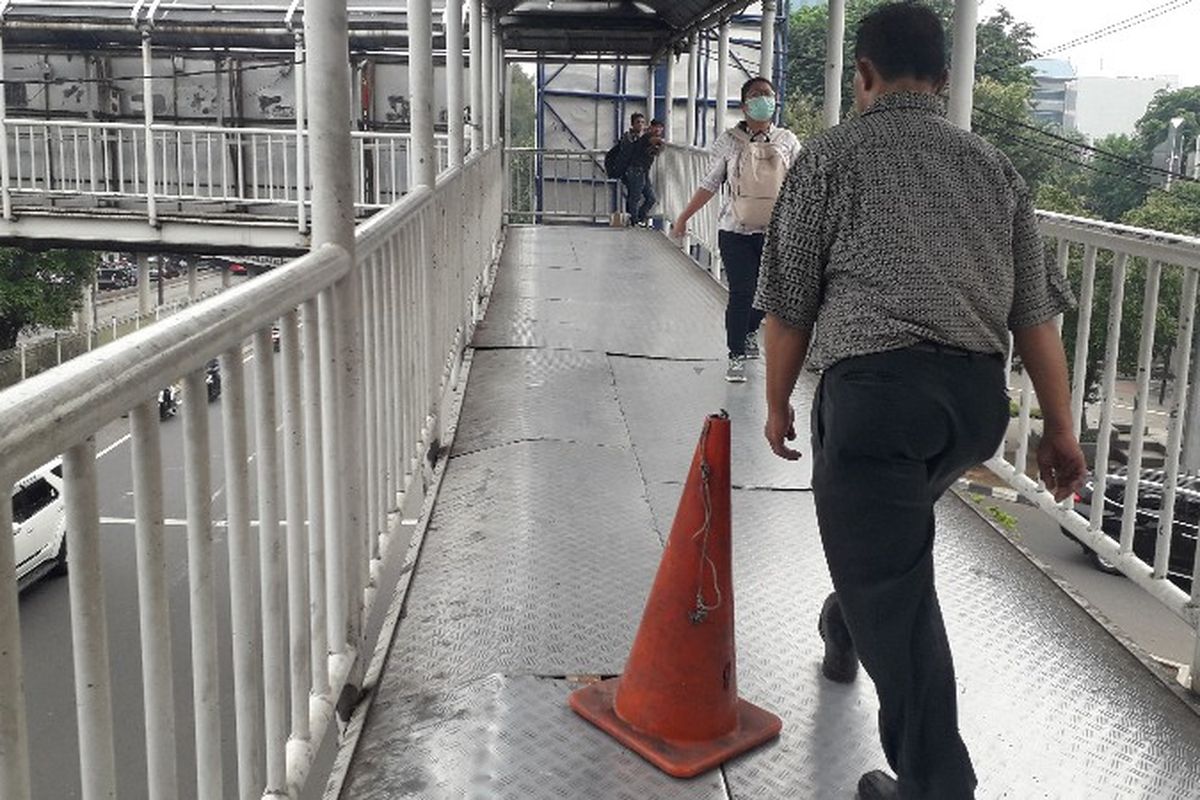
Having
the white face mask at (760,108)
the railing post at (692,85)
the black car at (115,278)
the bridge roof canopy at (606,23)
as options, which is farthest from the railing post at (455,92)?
the black car at (115,278)

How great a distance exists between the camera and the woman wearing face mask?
6.72 metres

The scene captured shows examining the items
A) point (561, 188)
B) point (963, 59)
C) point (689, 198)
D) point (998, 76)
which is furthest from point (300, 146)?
point (998, 76)

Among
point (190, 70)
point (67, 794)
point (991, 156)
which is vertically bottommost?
point (67, 794)

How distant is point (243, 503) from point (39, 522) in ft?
1.42

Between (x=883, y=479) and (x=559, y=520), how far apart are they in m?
2.27

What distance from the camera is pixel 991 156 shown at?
2609 mm

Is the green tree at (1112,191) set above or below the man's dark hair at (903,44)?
below

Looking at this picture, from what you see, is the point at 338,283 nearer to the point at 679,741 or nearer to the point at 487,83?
the point at 679,741

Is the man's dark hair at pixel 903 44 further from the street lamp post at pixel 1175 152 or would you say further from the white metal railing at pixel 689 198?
the street lamp post at pixel 1175 152

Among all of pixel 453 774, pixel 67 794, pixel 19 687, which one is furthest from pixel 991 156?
pixel 67 794

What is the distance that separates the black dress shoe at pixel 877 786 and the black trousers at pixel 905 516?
0.15 meters

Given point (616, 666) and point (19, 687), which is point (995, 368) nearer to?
point (616, 666)

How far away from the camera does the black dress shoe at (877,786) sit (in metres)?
2.66

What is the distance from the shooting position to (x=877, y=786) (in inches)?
106
